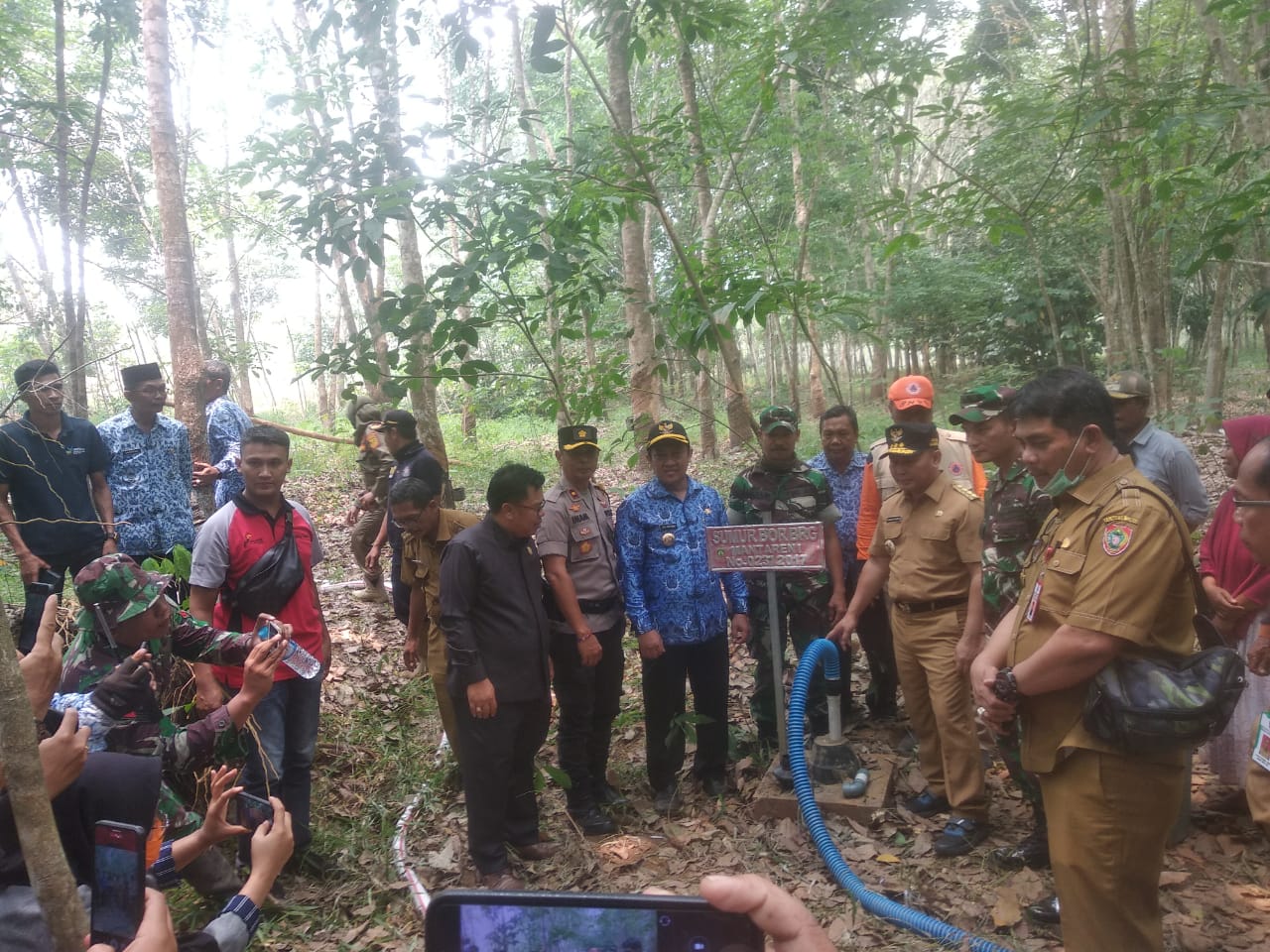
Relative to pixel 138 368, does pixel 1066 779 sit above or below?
below

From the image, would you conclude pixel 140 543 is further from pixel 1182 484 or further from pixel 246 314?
pixel 246 314

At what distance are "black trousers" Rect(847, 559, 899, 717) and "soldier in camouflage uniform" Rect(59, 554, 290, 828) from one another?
3.61 metres


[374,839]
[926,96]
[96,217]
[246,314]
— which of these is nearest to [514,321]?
[374,839]

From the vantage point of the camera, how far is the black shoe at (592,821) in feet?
13.4

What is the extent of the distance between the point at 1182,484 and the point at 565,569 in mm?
3206

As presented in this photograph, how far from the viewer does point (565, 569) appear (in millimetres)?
4043

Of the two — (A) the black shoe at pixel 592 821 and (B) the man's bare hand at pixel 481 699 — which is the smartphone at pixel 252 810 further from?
(A) the black shoe at pixel 592 821

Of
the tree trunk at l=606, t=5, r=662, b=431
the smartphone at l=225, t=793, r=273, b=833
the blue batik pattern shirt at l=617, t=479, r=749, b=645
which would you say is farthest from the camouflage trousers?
the smartphone at l=225, t=793, r=273, b=833

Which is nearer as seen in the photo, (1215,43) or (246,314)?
(1215,43)

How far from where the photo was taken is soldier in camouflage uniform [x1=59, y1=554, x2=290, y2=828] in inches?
105

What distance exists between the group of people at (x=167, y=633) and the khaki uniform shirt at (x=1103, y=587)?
88.3 inches

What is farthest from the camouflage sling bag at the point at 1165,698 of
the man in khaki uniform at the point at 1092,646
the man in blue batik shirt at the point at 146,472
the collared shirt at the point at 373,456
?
the collared shirt at the point at 373,456

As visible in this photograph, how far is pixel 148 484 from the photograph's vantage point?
482 cm

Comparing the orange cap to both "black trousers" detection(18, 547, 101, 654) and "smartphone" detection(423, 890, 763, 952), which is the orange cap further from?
"black trousers" detection(18, 547, 101, 654)
